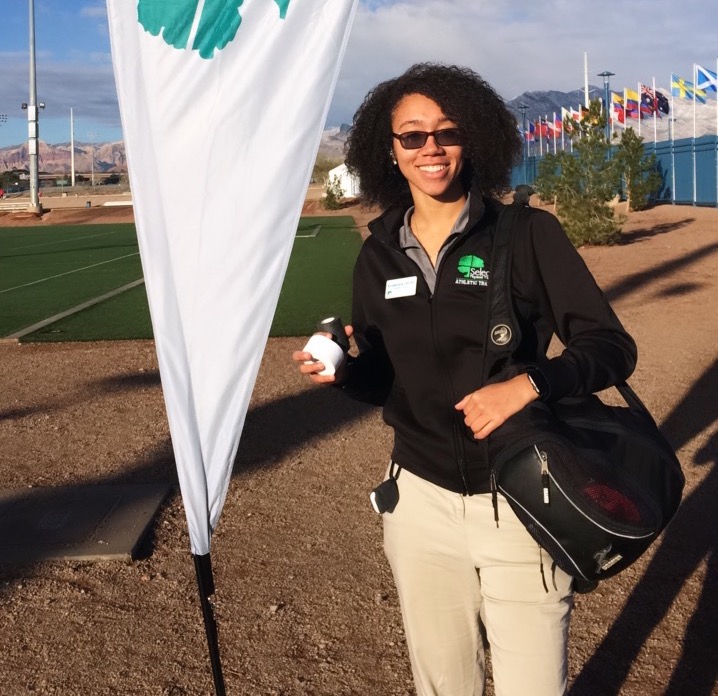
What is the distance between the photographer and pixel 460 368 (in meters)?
2.55

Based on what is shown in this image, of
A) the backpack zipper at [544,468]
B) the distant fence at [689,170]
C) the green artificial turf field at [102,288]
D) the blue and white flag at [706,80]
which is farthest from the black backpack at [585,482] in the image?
the blue and white flag at [706,80]

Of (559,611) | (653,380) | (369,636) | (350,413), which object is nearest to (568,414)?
(559,611)

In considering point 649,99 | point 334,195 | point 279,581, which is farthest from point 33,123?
point 279,581

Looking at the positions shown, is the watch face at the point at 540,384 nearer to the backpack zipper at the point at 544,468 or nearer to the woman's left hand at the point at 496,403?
the woman's left hand at the point at 496,403

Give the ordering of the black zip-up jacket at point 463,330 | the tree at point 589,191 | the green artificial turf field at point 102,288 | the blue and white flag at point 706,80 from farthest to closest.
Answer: the blue and white flag at point 706,80, the tree at point 589,191, the green artificial turf field at point 102,288, the black zip-up jacket at point 463,330

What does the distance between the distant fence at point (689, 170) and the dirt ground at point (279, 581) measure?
24.0m

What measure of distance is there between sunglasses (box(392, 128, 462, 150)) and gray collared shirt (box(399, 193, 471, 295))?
0.50 ft

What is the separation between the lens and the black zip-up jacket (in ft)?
7.99

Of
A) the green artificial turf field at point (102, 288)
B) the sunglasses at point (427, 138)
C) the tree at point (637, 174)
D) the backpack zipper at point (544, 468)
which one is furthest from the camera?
the tree at point (637, 174)

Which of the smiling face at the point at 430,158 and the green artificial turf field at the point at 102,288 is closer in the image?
the smiling face at the point at 430,158

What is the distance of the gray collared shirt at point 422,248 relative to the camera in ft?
8.50

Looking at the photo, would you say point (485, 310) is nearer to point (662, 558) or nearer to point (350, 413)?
point (662, 558)

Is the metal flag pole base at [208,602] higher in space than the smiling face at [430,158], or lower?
lower

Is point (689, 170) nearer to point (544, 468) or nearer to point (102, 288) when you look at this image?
point (102, 288)
